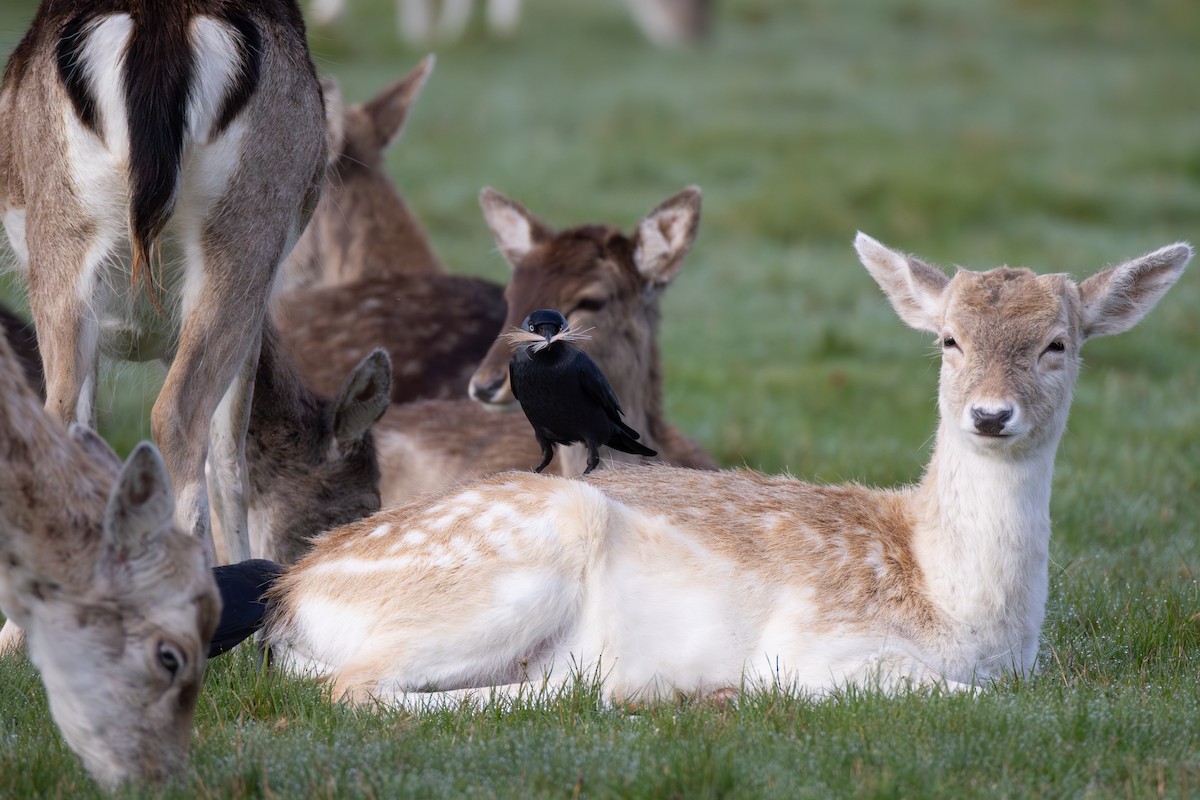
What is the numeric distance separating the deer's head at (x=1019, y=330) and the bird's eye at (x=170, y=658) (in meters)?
2.32

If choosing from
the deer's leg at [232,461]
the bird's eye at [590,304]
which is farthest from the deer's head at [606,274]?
the deer's leg at [232,461]

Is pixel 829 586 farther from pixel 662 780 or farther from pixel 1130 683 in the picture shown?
pixel 662 780

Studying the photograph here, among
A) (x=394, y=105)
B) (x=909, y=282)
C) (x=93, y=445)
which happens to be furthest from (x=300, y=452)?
(x=394, y=105)

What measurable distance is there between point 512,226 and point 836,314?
16.4ft

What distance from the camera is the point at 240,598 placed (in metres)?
4.73

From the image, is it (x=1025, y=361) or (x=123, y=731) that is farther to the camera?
(x=1025, y=361)

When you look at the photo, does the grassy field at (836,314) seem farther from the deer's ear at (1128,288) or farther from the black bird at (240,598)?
the deer's ear at (1128,288)

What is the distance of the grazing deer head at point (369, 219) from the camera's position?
Answer: 9.42 metres

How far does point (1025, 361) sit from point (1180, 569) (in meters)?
1.68

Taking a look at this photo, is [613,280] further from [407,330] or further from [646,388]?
[407,330]

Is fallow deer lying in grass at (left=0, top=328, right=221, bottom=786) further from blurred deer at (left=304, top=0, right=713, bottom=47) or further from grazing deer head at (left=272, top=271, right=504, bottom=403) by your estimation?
blurred deer at (left=304, top=0, right=713, bottom=47)

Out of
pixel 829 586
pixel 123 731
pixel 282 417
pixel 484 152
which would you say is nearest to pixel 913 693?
pixel 829 586

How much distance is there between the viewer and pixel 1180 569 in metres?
6.04

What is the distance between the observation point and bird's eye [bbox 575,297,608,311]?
6871 millimetres
